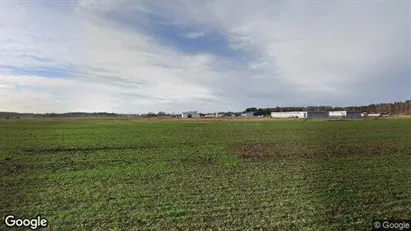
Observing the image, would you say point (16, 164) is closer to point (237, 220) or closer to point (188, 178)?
point (188, 178)

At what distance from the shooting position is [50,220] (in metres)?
7.16

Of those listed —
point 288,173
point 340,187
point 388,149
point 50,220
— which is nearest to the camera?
point 50,220

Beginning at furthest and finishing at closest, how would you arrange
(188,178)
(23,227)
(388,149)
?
(388,149) < (188,178) < (23,227)

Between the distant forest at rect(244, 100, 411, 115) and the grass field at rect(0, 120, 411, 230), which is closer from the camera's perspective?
the grass field at rect(0, 120, 411, 230)

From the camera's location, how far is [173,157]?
696 inches

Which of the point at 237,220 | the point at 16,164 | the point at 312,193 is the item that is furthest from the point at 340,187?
the point at 16,164

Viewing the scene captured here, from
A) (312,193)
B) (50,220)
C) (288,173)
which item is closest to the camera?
(50,220)

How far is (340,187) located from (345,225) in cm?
362

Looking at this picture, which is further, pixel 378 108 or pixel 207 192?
pixel 378 108

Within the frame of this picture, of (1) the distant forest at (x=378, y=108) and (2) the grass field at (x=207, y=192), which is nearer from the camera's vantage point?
(2) the grass field at (x=207, y=192)

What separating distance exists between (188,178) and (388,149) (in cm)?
1611

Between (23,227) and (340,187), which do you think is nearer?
(23,227)

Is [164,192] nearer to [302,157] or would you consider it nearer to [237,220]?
[237,220]

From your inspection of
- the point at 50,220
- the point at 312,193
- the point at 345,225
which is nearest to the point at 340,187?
the point at 312,193
